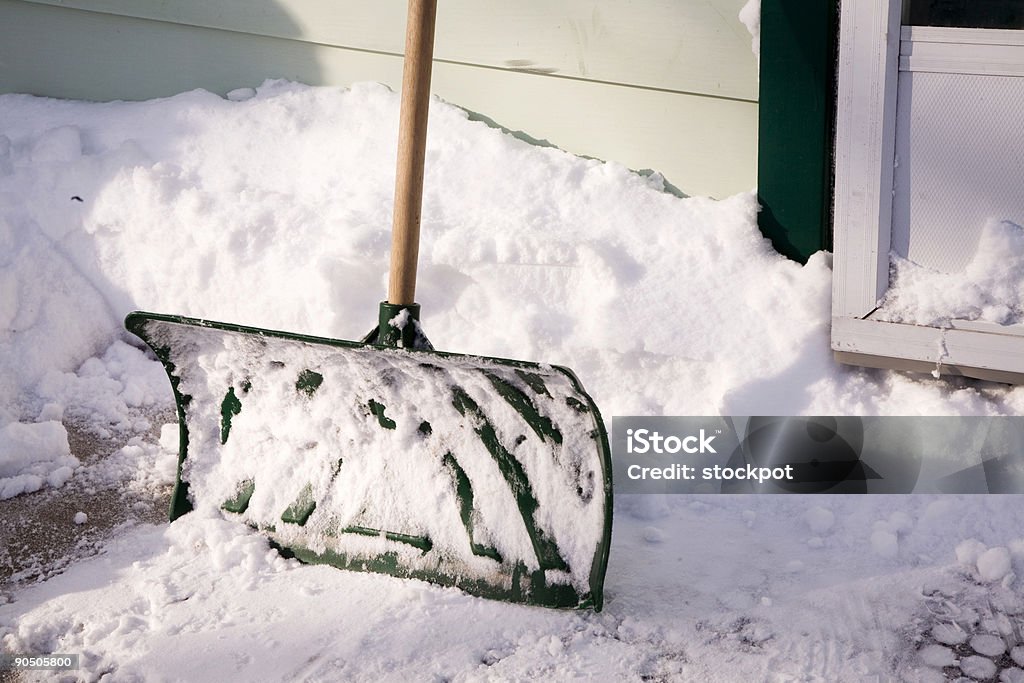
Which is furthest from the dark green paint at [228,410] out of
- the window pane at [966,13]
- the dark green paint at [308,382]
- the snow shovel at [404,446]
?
the window pane at [966,13]

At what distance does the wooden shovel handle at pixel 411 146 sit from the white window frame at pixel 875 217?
0.93 metres

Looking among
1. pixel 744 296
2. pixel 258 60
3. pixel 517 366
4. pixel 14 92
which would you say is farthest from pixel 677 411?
pixel 14 92

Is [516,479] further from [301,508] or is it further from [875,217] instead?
[875,217]

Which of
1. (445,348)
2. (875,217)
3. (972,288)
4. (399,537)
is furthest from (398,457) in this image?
(972,288)

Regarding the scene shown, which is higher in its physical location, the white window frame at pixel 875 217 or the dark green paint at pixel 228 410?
the white window frame at pixel 875 217

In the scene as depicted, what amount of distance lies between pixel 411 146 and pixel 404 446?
574 millimetres

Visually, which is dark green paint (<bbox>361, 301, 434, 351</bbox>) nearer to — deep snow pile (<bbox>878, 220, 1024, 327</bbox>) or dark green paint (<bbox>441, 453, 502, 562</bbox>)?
dark green paint (<bbox>441, 453, 502, 562</bbox>)

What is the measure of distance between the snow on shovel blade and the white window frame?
879 mm

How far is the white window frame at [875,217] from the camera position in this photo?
2.28 m

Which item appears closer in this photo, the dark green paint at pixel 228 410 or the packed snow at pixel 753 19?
the dark green paint at pixel 228 410

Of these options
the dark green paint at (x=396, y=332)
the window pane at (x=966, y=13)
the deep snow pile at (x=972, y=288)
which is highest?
the window pane at (x=966, y=13)

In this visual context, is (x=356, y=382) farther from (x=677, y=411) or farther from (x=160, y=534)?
(x=677, y=411)

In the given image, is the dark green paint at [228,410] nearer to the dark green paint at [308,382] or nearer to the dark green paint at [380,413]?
the dark green paint at [308,382]

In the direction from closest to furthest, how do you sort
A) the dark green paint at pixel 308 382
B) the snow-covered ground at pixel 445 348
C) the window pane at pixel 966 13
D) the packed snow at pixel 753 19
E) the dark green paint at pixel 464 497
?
the snow-covered ground at pixel 445 348
the dark green paint at pixel 464 497
the dark green paint at pixel 308 382
the window pane at pixel 966 13
the packed snow at pixel 753 19
